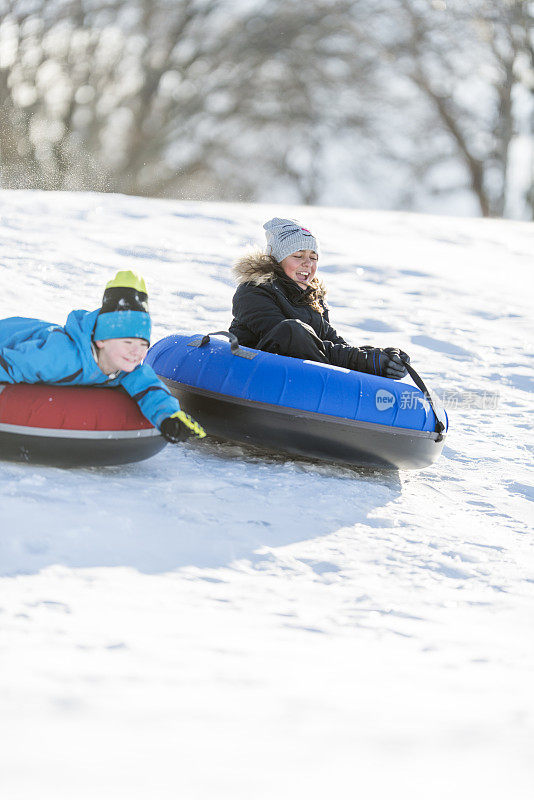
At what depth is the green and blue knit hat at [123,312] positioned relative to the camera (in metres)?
3.20

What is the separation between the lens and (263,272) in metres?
4.20

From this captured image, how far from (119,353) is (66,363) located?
0.62 feet

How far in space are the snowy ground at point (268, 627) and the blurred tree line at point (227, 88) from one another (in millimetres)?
13235

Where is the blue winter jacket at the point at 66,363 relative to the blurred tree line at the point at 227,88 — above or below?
below

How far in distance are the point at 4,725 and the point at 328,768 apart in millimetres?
570

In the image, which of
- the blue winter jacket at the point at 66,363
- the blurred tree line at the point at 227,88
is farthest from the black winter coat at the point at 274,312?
the blurred tree line at the point at 227,88

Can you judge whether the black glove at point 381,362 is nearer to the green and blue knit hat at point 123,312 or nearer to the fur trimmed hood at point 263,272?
the fur trimmed hood at point 263,272

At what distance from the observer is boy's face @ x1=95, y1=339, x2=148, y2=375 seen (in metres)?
3.22

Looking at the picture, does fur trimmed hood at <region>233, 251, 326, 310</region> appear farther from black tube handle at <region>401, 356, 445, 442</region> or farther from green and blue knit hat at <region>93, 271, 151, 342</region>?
green and blue knit hat at <region>93, 271, 151, 342</region>

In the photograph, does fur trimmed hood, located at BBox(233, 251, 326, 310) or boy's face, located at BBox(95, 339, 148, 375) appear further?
fur trimmed hood, located at BBox(233, 251, 326, 310)

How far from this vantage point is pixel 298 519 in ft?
10.3

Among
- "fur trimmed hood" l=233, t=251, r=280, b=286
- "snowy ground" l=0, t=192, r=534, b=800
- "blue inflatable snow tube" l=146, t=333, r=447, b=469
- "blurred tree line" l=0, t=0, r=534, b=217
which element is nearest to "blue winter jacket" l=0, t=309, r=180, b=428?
"snowy ground" l=0, t=192, r=534, b=800

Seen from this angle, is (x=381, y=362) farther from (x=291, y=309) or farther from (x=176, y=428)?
(x=176, y=428)

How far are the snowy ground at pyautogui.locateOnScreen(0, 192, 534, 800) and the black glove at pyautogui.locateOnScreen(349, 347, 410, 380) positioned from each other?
469mm
